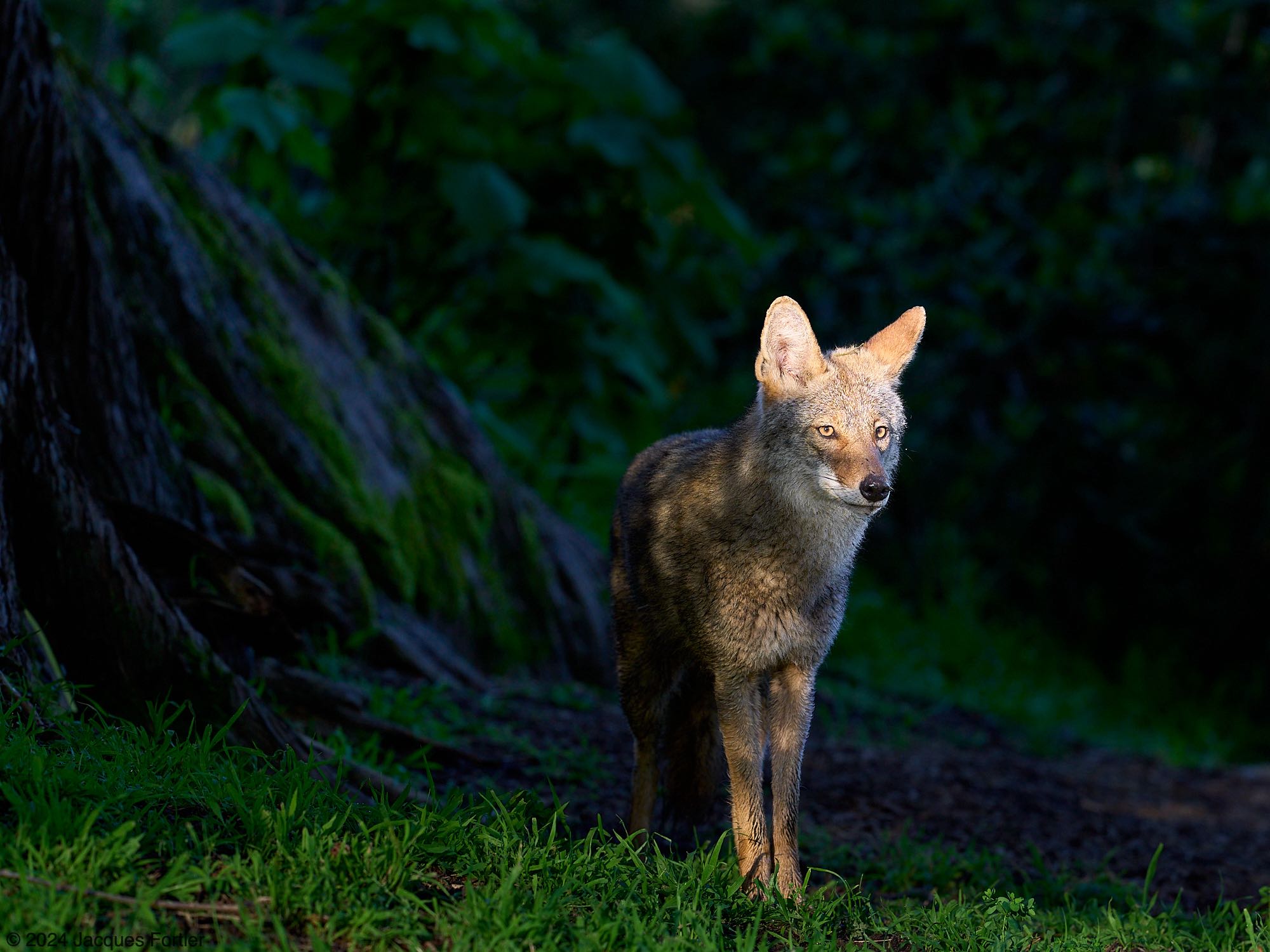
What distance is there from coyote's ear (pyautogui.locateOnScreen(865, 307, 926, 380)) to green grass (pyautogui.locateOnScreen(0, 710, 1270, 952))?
178 cm

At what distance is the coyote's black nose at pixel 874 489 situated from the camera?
386 cm

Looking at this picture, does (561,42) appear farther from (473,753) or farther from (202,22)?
(473,753)

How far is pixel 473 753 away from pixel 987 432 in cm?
854

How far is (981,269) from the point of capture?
42.4 feet

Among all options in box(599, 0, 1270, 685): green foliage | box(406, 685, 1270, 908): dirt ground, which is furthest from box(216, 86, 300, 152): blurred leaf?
box(599, 0, 1270, 685): green foliage

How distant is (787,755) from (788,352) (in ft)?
4.44

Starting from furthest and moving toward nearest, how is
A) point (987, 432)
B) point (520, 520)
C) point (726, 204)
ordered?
point (987, 432), point (726, 204), point (520, 520)

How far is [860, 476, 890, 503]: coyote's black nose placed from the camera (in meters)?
3.86

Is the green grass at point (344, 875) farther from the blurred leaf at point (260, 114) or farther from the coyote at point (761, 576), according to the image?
the blurred leaf at point (260, 114)

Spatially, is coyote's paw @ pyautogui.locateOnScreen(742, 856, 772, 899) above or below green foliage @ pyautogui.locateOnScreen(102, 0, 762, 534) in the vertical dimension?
below

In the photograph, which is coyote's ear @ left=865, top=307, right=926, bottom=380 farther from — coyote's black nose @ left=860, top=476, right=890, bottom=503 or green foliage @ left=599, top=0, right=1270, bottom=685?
green foliage @ left=599, top=0, right=1270, bottom=685

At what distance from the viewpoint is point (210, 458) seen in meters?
5.79

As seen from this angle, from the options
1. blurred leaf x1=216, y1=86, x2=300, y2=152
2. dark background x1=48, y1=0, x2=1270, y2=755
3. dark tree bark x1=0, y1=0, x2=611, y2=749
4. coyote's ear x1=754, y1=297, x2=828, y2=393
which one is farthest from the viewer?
dark background x1=48, y1=0, x2=1270, y2=755

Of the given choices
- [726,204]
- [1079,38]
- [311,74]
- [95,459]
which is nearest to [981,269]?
[1079,38]
